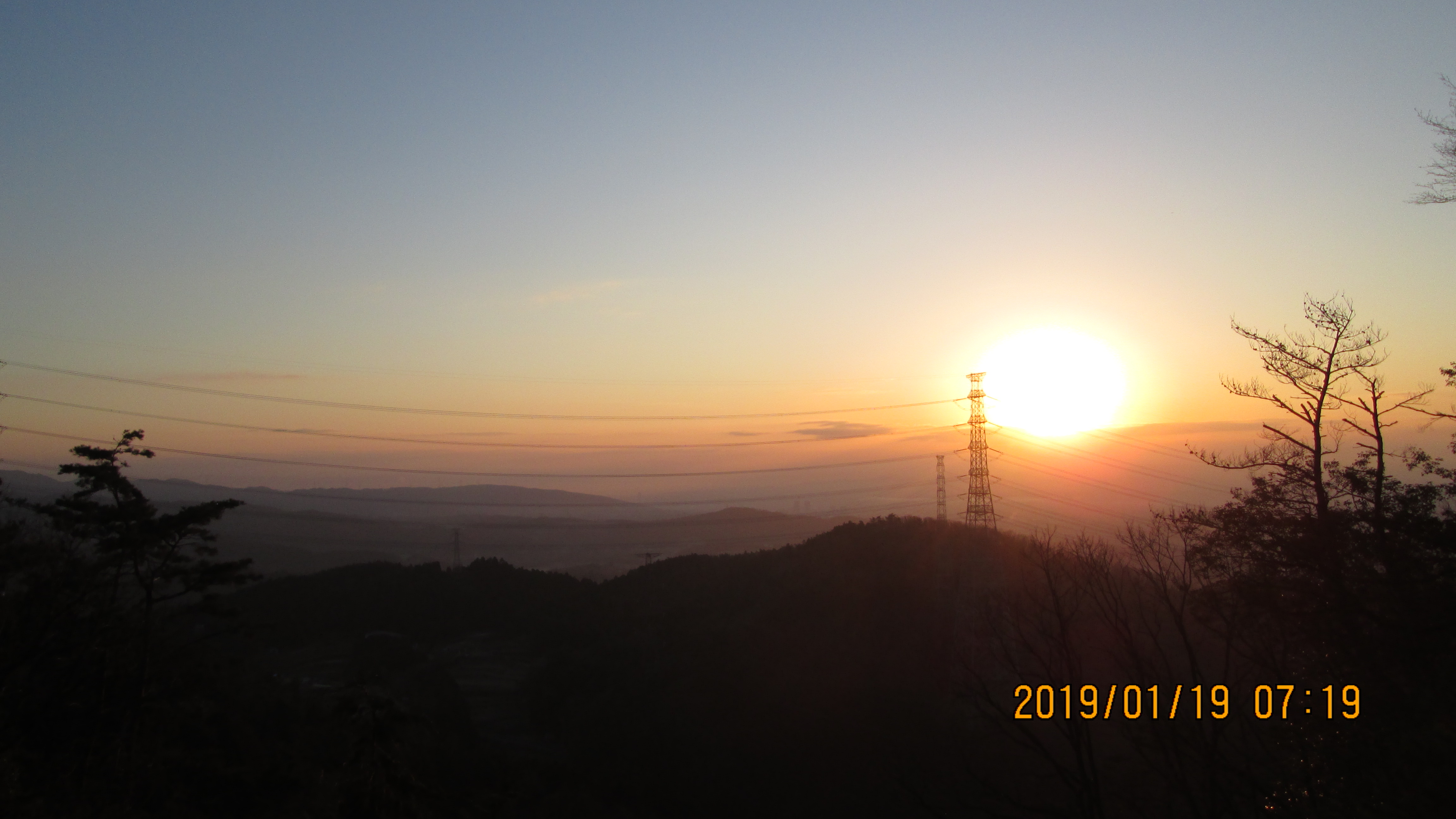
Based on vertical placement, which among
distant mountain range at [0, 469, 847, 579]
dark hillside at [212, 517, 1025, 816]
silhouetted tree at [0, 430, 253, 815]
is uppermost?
silhouetted tree at [0, 430, 253, 815]

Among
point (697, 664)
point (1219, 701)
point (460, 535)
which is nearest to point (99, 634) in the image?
point (1219, 701)

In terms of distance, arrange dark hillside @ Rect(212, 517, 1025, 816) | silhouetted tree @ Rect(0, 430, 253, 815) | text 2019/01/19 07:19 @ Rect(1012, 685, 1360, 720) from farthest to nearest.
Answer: dark hillside @ Rect(212, 517, 1025, 816) < silhouetted tree @ Rect(0, 430, 253, 815) < text 2019/01/19 07:19 @ Rect(1012, 685, 1360, 720)

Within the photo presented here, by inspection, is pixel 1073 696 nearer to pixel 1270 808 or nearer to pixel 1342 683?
pixel 1270 808

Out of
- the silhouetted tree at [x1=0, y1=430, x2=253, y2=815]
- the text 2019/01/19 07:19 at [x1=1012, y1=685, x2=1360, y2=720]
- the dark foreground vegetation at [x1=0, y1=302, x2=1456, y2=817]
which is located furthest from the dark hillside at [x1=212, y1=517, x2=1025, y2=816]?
the text 2019/01/19 07:19 at [x1=1012, y1=685, x2=1360, y2=720]

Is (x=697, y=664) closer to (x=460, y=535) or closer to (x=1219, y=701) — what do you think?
(x=1219, y=701)

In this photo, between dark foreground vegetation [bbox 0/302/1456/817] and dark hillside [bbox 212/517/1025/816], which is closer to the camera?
dark foreground vegetation [bbox 0/302/1456/817]

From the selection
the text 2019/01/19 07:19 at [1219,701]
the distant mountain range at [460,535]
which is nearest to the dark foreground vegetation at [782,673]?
the text 2019/01/19 07:19 at [1219,701]

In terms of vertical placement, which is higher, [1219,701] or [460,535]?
[1219,701]

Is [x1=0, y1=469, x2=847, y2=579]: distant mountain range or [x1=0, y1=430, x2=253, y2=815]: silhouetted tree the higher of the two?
[x1=0, y1=430, x2=253, y2=815]: silhouetted tree

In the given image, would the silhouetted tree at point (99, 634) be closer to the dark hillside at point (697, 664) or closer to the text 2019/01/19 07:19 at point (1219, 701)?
the dark hillside at point (697, 664)

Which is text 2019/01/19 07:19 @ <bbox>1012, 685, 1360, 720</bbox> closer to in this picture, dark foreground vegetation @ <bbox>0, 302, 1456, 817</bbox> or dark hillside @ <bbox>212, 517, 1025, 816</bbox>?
dark foreground vegetation @ <bbox>0, 302, 1456, 817</bbox>
